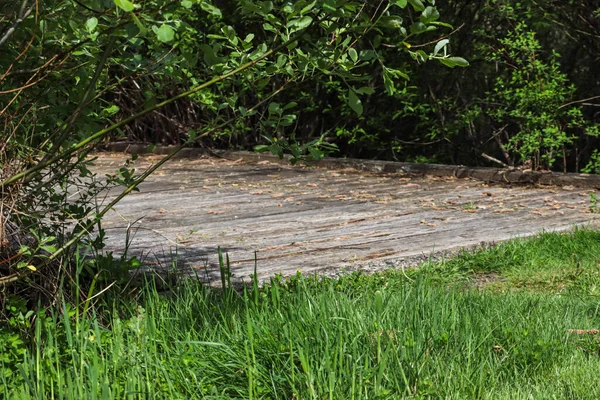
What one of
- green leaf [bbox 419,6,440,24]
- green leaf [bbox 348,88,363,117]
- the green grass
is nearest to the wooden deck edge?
the green grass

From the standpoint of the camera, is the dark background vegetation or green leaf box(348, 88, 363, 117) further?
the dark background vegetation

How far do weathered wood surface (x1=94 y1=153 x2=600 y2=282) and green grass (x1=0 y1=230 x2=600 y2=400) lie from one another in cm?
116

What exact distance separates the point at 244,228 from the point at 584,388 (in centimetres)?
460

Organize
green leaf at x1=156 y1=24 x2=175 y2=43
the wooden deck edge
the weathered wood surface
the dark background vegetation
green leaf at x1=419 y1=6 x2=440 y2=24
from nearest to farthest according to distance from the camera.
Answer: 1. green leaf at x1=156 y1=24 x2=175 y2=43
2. green leaf at x1=419 y1=6 x2=440 y2=24
3. the weathered wood surface
4. the wooden deck edge
5. the dark background vegetation

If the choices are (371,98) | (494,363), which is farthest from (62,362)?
(371,98)

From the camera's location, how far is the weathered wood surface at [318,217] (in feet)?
21.8

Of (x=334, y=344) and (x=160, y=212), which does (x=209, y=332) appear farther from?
(x=160, y=212)

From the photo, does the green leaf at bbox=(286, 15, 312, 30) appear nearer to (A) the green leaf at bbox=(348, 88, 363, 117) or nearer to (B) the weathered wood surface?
(A) the green leaf at bbox=(348, 88, 363, 117)

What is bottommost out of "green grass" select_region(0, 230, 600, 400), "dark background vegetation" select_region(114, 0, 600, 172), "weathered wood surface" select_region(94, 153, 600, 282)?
"weathered wood surface" select_region(94, 153, 600, 282)

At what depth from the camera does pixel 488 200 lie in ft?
31.6

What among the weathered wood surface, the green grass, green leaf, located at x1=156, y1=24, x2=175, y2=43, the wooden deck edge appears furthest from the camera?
the wooden deck edge

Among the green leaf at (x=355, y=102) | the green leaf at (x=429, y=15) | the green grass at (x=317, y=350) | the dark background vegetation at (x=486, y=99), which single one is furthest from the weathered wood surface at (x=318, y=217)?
the green leaf at (x=429, y=15)

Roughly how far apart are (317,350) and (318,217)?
5022 mm

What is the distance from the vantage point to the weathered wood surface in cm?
665
